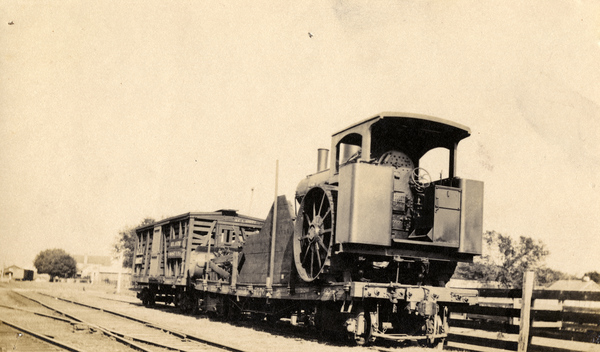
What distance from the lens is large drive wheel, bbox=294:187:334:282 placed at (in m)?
10.5

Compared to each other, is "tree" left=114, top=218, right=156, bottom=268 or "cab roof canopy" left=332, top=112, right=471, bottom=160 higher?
"cab roof canopy" left=332, top=112, right=471, bottom=160

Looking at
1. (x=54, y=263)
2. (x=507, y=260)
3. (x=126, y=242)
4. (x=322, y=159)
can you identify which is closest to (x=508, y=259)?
(x=507, y=260)

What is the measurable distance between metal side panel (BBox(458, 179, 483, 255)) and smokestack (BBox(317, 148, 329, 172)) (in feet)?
10.3

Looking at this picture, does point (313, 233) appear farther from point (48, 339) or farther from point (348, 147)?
point (48, 339)

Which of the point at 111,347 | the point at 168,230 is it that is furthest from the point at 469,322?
the point at 168,230

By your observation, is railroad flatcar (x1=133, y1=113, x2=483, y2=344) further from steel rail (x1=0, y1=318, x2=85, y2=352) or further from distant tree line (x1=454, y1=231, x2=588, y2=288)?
distant tree line (x1=454, y1=231, x2=588, y2=288)

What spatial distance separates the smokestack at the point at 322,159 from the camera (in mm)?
12242

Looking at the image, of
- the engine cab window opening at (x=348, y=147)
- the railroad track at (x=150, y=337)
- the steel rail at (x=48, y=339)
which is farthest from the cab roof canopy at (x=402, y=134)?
the steel rail at (x=48, y=339)

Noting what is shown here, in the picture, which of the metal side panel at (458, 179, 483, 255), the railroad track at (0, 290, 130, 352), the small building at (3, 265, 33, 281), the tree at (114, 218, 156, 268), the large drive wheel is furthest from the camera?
the small building at (3, 265, 33, 281)

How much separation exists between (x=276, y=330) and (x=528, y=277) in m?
5.78

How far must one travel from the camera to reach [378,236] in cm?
937

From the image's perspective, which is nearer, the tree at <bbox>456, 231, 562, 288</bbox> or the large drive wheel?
the large drive wheel

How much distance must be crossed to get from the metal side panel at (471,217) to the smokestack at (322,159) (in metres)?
3.14

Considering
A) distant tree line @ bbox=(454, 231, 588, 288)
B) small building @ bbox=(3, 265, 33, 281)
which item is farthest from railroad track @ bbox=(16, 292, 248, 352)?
small building @ bbox=(3, 265, 33, 281)
